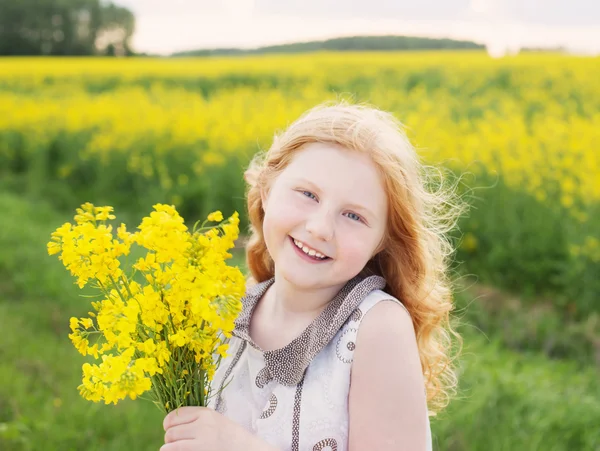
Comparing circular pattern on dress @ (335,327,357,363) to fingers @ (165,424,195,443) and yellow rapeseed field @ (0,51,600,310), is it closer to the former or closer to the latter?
fingers @ (165,424,195,443)

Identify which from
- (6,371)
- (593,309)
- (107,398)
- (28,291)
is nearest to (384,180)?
(107,398)

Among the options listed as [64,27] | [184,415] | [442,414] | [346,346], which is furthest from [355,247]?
[64,27]

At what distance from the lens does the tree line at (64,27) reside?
94.7 ft

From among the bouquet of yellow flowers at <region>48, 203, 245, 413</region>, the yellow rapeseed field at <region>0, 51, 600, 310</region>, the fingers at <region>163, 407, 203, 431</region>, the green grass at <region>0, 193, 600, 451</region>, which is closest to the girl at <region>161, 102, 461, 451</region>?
the fingers at <region>163, 407, 203, 431</region>

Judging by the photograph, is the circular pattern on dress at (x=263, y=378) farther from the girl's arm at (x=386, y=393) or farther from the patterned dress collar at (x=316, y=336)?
the girl's arm at (x=386, y=393)

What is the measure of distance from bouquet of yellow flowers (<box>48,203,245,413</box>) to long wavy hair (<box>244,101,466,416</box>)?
32 centimetres

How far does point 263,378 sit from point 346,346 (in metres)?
0.21

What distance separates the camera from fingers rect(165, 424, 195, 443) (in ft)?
4.16

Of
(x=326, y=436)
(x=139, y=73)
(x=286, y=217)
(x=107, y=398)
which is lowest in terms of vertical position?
(x=139, y=73)

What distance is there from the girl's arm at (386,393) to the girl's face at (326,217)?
138 mm

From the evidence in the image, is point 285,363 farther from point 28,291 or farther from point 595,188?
point 595,188

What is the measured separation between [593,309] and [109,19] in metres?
31.6

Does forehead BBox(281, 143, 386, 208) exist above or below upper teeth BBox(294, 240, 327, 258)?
above

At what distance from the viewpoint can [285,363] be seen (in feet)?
4.60
